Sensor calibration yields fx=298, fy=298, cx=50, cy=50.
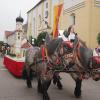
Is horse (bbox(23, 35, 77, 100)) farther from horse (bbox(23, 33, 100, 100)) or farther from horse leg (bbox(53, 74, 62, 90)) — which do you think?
horse leg (bbox(53, 74, 62, 90))

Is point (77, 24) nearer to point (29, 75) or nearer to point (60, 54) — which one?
point (29, 75)

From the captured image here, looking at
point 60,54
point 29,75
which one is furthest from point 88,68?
point 29,75

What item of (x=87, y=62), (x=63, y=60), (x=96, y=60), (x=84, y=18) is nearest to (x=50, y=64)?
(x=63, y=60)

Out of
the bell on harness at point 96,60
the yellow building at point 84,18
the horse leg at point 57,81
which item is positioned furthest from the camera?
the yellow building at point 84,18

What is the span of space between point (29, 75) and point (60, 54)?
3243 mm

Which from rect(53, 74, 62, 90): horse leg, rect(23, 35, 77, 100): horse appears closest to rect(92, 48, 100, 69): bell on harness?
rect(23, 35, 77, 100): horse

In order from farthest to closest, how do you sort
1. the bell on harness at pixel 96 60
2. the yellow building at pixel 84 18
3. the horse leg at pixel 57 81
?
1. the yellow building at pixel 84 18
2. the horse leg at pixel 57 81
3. the bell on harness at pixel 96 60

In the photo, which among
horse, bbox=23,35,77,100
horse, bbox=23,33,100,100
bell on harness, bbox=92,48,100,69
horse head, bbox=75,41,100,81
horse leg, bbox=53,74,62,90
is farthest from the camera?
horse leg, bbox=53,74,62,90

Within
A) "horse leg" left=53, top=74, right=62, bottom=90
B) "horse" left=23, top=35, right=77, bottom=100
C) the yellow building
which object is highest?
the yellow building

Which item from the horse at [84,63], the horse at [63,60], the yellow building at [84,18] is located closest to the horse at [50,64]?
the horse at [63,60]

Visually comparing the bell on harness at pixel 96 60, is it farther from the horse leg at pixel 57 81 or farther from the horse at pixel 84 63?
the horse leg at pixel 57 81

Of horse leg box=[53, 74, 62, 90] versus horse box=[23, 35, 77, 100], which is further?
horse leg box=[53, 74, 62, 90]

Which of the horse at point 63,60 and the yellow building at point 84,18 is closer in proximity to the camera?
the horse at point 63,60

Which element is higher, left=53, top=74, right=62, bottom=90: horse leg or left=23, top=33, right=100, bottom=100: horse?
left=23, top=33, right=100, bottom=100: horse
